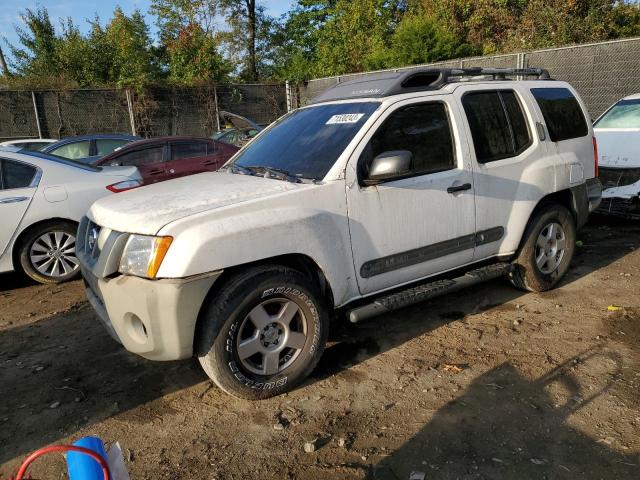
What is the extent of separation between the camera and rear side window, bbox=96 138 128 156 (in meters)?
10.5

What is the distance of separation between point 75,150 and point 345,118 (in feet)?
27.2

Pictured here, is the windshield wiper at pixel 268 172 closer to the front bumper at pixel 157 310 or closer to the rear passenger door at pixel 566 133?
the front bumper at pixel 157 310

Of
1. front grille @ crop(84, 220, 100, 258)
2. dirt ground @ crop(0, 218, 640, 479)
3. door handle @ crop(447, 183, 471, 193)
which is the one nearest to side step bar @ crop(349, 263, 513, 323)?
dirt ground @ crop(0, 218, 640, 479)

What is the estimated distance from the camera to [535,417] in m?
2.99

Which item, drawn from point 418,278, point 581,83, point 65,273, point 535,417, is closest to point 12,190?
point 65,273

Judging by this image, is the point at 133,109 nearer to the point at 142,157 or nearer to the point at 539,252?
the point at 142,157

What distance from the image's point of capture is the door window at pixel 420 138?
143 inches

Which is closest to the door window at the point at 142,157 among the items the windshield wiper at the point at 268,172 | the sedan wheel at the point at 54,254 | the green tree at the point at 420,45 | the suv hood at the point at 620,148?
the sedan wheel at the point at 54,254

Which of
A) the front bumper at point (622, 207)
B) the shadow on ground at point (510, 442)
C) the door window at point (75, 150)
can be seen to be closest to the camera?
the shadow on ground at point (510, 442)

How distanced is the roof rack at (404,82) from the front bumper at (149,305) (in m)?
1.94

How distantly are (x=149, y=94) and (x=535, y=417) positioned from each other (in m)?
19.0

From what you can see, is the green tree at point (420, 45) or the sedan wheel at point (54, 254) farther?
the green tree at point (420, 45)

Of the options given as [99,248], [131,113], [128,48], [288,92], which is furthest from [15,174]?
[128,48]

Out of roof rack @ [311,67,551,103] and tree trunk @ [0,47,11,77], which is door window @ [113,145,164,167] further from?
tree trunk @ [0,47,11,77]
